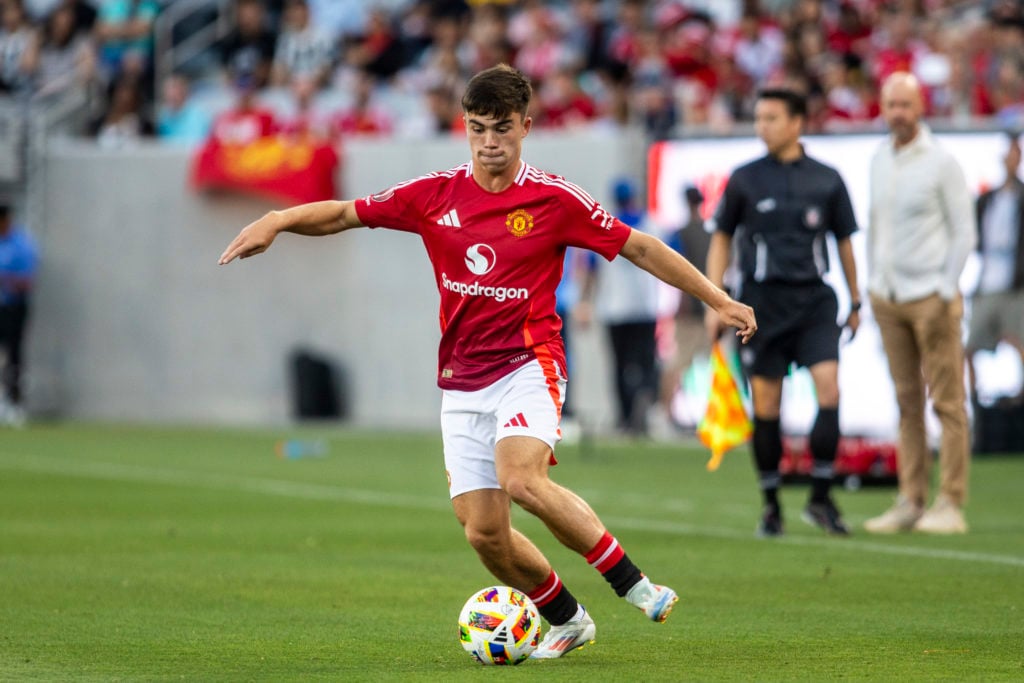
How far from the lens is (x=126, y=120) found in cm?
2520

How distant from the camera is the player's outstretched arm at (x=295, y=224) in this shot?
6.41 metres

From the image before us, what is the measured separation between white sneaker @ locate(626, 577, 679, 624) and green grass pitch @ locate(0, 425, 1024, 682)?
0.15 meters

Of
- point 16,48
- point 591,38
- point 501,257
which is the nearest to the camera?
point 501,257

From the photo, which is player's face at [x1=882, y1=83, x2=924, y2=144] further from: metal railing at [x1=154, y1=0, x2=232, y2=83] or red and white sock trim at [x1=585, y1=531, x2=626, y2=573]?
metal railing at [x1=154, y1=0, x2=232, y2=83]

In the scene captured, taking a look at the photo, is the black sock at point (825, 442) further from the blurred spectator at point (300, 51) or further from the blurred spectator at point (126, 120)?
the blurred spectator at point (126, 120)

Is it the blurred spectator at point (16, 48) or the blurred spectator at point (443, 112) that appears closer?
the blurred spectator at point (443, 112)

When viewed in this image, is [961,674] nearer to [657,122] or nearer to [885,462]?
[885,462]

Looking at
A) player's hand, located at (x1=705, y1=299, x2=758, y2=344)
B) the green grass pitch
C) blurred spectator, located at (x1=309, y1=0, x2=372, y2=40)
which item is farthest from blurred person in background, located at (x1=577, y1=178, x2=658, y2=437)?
player's hand, located at (x1=705, y1=299, x2=758, y2=344)

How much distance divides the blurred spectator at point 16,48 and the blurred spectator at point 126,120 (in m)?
1.36

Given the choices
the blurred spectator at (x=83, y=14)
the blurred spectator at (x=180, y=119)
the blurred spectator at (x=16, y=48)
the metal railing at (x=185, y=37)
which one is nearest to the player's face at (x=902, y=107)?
the blurred spectator at (x=180, y=119)

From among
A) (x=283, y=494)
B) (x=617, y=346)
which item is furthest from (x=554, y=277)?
(x=617, y=346)

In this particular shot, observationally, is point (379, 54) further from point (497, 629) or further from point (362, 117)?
point (497, 629)

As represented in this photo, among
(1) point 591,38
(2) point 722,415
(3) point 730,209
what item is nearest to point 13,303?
(1) point 591,38

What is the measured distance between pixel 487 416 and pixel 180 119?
64.9 feet
